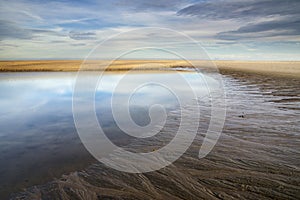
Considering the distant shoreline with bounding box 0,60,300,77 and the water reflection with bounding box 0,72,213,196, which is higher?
the distant shoreline with bounding box 0,60,300,77

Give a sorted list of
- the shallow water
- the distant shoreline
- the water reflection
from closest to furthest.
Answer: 1. the shallow water
2. the water reflection
3. the distant shoreline

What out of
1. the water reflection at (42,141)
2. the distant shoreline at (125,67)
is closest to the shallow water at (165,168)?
the water reflection at (42,141)

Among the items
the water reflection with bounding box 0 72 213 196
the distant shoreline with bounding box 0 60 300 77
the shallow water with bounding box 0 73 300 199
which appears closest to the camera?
the shallow water with bounding box 0 73 300 199

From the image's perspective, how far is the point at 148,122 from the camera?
9016 millimetres

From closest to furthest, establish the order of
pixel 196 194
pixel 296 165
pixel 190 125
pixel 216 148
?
pixel 196 194
pixel 296 165
pixel 216 148
pixel 190 125

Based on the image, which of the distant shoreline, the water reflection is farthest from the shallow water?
the distant shoreline

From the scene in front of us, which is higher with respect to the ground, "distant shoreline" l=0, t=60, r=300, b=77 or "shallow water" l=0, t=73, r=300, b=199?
"distant shoreline" l=0, t=60, r=300, b=77

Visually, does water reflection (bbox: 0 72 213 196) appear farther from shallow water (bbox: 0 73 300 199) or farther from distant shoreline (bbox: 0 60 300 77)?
distant shoreline (bbox: 0 60 300 77)

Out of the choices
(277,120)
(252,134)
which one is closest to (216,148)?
(252,134)

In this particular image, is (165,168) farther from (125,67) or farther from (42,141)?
(125,67)

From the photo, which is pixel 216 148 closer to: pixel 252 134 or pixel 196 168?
pixel 196 168

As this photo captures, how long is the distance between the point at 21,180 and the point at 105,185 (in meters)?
1.79

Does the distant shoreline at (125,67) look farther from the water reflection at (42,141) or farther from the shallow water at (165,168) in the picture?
the water reflection at (42,141)

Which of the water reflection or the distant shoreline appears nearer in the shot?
the water reflection
